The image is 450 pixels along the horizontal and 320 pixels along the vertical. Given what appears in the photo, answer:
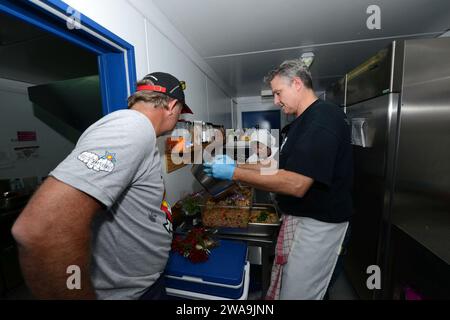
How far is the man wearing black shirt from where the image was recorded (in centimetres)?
92

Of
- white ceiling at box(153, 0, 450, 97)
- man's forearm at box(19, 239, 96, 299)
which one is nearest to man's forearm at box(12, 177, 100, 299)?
man's forearm at box(19, 239, 96, 299)

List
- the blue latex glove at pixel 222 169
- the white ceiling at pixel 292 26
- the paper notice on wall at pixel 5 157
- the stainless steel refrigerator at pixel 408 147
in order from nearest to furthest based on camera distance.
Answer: the blue latex glove at pixel 222 169
the stainless steel refrigerator at pixel 408 147
the white ceiling at pixel 292 26
the paper notice on wall at pixel 5 157

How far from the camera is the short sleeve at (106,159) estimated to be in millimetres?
494

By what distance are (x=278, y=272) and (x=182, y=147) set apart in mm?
979

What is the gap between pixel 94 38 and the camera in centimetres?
90

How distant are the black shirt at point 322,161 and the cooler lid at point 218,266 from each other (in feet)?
1.21

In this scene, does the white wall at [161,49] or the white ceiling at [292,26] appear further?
the white ceiling at [292,26]

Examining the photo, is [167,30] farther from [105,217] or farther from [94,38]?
[105,217]

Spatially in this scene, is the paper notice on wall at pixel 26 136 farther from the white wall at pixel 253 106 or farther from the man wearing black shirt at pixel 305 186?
the white wall at pixel 253 106

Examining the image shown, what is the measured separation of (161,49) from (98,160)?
111cm

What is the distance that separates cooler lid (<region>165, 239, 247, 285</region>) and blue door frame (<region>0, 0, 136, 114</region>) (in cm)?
86

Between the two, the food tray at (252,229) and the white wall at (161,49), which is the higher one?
the white wall at (161,49)

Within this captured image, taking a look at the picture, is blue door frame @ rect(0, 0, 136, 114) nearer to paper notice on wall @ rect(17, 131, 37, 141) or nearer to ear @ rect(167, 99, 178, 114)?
ear @ rect(167, 99, 178, 114)

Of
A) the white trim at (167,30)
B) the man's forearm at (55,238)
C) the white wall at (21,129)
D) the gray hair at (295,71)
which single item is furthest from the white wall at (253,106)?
the man's forearm at (55,238)
